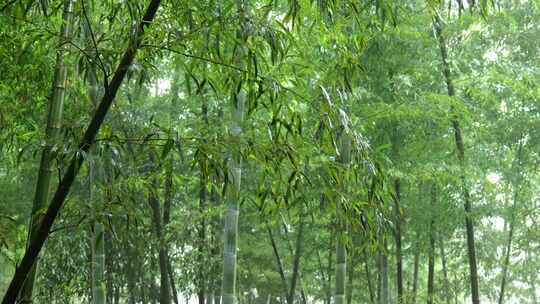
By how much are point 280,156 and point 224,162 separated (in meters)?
0.18

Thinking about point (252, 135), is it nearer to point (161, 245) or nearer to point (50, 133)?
point (50, 133)

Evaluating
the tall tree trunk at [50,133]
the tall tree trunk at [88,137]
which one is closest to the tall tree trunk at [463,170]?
the tall tree trunk at [50,133]

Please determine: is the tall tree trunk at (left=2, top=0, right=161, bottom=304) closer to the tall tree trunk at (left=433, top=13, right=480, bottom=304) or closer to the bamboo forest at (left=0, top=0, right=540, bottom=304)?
the bamboo forest at (left=0, top=0, right=540, bottom=304)

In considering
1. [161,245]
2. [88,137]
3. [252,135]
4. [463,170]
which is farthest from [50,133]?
[161,245]

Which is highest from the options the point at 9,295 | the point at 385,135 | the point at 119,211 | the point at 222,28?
the point at 385,135

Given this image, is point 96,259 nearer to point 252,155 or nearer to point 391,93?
point 252,155

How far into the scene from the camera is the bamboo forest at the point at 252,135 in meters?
2.00

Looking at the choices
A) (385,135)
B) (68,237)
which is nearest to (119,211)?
(68,237)

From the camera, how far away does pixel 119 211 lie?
2186 mm

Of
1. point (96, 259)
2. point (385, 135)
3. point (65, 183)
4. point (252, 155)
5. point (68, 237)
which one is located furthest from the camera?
point (385, 135)

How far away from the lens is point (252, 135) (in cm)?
205

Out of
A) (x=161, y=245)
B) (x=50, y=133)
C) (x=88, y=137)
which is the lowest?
(x=88, y=137)

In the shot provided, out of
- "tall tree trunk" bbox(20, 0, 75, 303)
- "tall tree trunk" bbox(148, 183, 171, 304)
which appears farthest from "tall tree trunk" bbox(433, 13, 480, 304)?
"tall tree trunk" bbox(20, 0, 75, 303)

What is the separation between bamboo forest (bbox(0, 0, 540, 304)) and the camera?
200 centimetres
